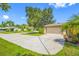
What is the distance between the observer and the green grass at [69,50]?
5172 millimetres

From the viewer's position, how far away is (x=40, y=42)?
529 cm

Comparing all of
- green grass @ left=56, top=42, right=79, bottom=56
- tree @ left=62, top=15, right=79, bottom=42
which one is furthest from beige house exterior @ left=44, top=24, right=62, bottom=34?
green grass @ left=56, top=42, right=79, bottom=56

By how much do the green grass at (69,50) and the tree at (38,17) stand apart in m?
0.54

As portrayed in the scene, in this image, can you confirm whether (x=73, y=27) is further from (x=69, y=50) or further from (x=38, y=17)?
(x=38, y=17)

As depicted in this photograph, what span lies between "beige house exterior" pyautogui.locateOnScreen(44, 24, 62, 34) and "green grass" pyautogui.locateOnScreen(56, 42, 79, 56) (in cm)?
30

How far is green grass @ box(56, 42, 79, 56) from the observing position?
17.0ft

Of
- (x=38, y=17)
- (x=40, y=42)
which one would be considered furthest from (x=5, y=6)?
(x=40, y=42)

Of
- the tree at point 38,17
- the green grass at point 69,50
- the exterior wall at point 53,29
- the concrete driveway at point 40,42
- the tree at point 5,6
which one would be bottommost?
the green grass at point 69,50

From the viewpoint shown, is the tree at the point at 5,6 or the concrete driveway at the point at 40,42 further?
the concrete driveway at the point at 40,42

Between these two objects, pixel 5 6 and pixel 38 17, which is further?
pixel 38 17

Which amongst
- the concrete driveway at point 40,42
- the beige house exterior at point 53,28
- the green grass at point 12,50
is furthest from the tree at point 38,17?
the green grass at point 12,50

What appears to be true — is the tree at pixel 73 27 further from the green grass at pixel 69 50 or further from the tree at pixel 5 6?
the tree at pixel 5 6

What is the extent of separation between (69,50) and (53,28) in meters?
0.49

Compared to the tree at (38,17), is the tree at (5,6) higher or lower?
higher
